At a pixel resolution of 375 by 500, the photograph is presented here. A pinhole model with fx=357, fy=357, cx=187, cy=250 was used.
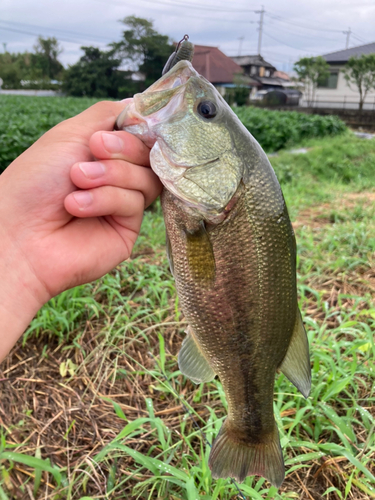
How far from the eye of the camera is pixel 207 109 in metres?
1.30

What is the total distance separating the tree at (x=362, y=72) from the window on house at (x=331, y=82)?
4003 millimetres

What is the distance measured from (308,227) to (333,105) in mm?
38375

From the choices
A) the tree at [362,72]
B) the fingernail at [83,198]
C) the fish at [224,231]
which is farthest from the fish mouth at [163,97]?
the tree at [362,72]

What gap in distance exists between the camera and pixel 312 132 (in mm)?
16891

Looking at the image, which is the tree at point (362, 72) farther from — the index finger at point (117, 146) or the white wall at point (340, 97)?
the index finger at point (117, 146)

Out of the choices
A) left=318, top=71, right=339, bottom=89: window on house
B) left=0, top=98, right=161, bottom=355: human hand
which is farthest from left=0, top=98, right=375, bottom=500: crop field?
left=318, top=71, right=339, bottom=89: window on house

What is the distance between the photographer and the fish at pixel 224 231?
4.13 ft

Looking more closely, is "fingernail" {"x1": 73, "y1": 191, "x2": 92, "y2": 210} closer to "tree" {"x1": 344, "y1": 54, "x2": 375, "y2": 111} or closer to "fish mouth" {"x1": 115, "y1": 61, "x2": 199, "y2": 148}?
"fish mouth" {"x1": 115, "y1": 61, "x2": 199, "y2": 148}

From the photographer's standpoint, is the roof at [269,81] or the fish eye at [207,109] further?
the roof at [269,81]

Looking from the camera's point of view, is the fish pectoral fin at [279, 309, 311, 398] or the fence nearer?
the fish pectoral fin at [279, 309, 311, 398]

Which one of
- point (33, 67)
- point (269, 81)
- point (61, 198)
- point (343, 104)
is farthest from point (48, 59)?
point (61, 198)

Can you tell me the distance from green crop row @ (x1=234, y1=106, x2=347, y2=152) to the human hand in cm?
1260

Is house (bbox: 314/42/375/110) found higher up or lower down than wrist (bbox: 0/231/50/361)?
higher up

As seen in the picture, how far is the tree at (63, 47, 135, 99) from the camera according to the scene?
1752 inches
